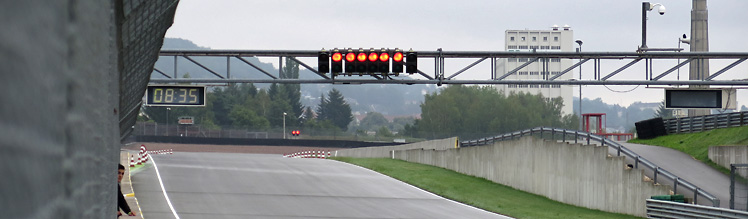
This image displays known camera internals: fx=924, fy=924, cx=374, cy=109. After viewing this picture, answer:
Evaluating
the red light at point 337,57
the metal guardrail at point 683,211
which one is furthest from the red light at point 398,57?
the metal guardrail at point 683,211

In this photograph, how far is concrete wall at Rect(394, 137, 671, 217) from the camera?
31.1 metres

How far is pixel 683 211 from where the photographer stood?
26219 millimetres

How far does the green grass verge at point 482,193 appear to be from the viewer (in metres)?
31.7

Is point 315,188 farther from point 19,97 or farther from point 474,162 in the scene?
point 19,97

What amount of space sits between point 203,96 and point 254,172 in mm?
6212

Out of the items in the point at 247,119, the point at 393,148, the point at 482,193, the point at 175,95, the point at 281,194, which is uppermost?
the point at 175,95

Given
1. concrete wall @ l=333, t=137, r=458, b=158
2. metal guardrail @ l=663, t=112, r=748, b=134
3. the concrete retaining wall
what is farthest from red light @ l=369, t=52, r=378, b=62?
concrete wall @ l=333, t=137, r=458, b=158

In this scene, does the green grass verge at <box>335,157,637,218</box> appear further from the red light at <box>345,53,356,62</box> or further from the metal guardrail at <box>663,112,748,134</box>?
the metal guardrail at <box>663,112,748,134</box>

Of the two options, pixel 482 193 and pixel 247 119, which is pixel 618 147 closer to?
pixel 482 193

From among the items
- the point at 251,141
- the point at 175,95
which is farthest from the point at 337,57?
the point at 251,141

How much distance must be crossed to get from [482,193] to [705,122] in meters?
12.6

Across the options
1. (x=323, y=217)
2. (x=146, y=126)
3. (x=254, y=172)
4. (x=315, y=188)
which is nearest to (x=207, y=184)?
(x=315, y=188)

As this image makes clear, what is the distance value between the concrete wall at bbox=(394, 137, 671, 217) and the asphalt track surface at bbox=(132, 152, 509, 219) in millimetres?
4697

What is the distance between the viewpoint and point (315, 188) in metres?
37.5
